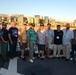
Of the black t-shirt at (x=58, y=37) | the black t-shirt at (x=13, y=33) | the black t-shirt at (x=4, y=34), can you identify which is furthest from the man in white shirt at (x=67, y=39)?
the black t-shirt at (x=4, y=34)

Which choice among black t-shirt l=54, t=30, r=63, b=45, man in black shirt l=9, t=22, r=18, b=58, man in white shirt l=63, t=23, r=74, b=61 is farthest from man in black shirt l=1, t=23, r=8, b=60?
man in white shirt l=63, t=23, r=74, b=61

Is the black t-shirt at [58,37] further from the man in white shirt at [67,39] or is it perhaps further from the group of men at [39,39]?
the man in white shirt at [67,39]

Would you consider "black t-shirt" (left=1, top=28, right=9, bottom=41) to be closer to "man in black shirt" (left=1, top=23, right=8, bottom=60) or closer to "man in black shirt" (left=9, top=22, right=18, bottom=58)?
"man in black shirt" (left=1, top=23, right=8, bottom=60)

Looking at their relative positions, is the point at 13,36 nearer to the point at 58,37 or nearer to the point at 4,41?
the point at 4,41

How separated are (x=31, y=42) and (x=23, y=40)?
33cm

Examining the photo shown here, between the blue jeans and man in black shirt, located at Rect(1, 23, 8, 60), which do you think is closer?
man in black shirt, located at Rect(1, 23, 8, 60)

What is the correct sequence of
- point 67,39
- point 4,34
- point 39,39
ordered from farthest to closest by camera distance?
point 67,39
point 39,39
point 4,34

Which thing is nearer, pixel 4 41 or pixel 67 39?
pixel 4 41

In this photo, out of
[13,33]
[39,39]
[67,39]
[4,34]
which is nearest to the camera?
[4,34]

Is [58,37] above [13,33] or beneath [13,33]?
beneath

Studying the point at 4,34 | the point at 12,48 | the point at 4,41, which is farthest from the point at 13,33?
the point at 12,48

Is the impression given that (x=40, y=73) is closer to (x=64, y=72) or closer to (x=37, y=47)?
(x=64, y=72)

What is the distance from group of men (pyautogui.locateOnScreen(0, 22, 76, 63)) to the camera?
9461mm

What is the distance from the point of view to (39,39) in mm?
9734
